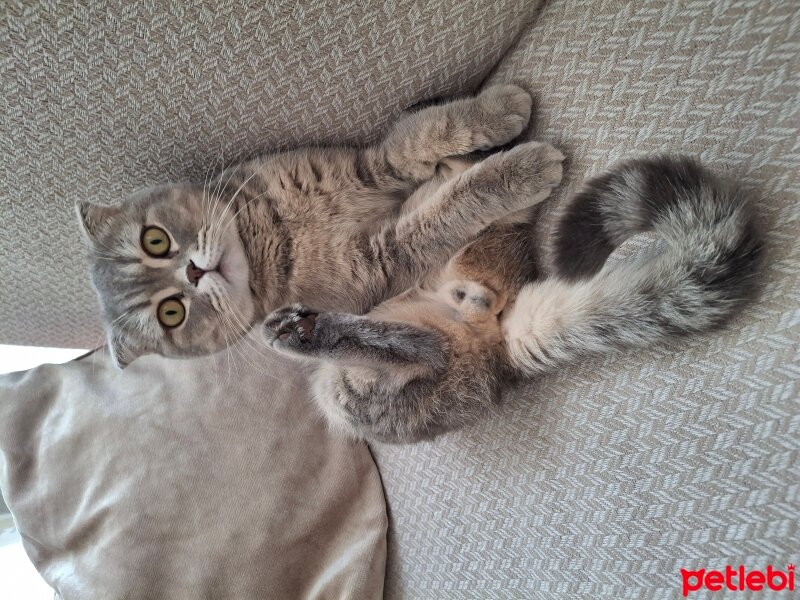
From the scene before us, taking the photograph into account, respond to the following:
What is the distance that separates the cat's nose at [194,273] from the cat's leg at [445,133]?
0.41 metres

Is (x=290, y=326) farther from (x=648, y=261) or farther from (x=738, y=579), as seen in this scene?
(x=738, y=579)

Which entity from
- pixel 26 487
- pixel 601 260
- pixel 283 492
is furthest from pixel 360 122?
pixel 26 487

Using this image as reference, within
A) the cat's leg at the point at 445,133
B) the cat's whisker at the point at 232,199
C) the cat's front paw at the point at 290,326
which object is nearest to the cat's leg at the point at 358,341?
the cat's front paw at the point at 290,326

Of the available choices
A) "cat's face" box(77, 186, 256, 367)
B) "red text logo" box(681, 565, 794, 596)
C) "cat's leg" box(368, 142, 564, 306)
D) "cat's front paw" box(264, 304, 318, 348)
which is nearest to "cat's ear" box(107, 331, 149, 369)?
"cat's face" box(77, 186, 256, 367)

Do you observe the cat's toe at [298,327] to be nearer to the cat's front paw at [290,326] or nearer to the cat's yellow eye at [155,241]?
the cat's front paw at [290,326]

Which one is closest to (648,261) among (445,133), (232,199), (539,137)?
(539,137)

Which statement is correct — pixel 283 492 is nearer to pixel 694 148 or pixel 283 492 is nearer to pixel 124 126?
pixel 124 126

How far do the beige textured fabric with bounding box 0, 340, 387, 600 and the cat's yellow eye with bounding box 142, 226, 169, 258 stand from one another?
0.33 m

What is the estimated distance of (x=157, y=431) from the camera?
114cm

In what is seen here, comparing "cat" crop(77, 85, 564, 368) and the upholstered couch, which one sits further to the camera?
"cat" crop(77, 85, 564, 368)

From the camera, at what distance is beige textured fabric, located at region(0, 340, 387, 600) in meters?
1.03

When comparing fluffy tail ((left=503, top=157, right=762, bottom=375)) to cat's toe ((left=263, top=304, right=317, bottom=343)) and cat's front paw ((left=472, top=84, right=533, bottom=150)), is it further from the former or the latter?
cat's toe ((left=263, top=304, right=317, bottom=343))

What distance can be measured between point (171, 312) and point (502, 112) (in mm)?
797

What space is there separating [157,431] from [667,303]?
1096 mm
